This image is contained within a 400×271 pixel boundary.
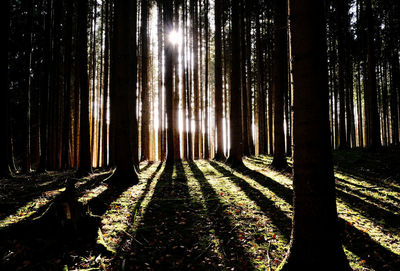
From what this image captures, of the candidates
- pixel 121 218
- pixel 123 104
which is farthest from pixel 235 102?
pixel 121 218

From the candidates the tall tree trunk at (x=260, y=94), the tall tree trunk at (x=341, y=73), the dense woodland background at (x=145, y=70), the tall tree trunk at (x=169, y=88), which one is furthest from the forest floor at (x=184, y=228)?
the tall tree trunk at (x=260, y=94)

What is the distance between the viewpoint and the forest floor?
3.00 metres

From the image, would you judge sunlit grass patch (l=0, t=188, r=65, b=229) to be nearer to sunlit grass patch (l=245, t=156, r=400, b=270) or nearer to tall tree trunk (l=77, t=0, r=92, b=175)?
tall tree trunk (l=77, t=0, r=92, b=175)

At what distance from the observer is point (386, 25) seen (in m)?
17.0

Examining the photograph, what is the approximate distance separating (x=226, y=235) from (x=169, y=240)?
1.05 meters

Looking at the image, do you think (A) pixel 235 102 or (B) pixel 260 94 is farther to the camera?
A: (B) pixel 260 94

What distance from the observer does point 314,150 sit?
7.62 feet

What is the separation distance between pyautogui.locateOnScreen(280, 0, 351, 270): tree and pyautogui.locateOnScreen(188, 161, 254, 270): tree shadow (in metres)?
0.95

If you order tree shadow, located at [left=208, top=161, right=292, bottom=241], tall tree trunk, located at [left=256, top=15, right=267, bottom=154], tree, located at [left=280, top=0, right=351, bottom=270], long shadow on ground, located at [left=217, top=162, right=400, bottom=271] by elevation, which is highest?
tall tree trunk, located at [left=256, top=15, right=267, bottom=154]

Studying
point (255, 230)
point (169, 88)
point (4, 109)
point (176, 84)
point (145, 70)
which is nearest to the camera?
point (255, 230)

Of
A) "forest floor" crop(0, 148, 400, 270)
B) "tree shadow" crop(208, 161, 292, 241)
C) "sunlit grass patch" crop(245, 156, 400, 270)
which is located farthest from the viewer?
"tree shadow" crop(208, 161, 292, 241)

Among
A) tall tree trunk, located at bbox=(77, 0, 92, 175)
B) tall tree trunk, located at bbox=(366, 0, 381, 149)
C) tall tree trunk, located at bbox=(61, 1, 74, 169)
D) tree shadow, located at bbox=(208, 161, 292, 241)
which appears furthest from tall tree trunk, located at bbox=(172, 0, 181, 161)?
tall tree trunk, located at bbox=(366, 0, 381, 149)

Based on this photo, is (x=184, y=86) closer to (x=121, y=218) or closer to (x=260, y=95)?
(x=260, y=95)

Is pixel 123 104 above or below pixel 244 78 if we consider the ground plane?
below
